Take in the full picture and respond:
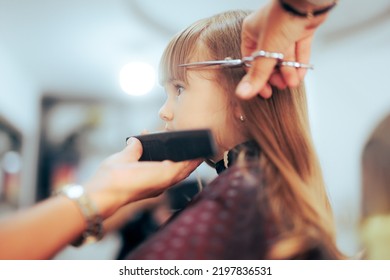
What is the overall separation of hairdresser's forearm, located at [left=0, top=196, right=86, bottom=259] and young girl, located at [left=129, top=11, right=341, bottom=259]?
13cm

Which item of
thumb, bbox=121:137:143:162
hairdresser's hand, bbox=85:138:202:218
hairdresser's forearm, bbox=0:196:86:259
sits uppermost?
thumb, bbox=121:137:143:162

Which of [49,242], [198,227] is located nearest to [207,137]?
[198,227]

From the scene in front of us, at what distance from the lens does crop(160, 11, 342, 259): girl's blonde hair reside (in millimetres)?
795

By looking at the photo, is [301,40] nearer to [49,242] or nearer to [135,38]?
[135,38]

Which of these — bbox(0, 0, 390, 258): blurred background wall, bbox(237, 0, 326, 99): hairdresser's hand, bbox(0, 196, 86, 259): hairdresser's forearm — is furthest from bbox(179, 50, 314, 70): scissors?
bbox(0, 196, 86, 259): hairdresser's forearm

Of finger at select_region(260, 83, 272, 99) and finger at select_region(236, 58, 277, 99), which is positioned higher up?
finger at select_region(236, 58, 277, 99)

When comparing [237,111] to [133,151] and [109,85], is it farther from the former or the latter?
[109,85]

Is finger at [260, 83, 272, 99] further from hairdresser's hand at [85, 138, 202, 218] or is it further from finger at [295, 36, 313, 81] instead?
hairdresser's hand at [85, 138, 202, 218]

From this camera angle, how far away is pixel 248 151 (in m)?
0.85
